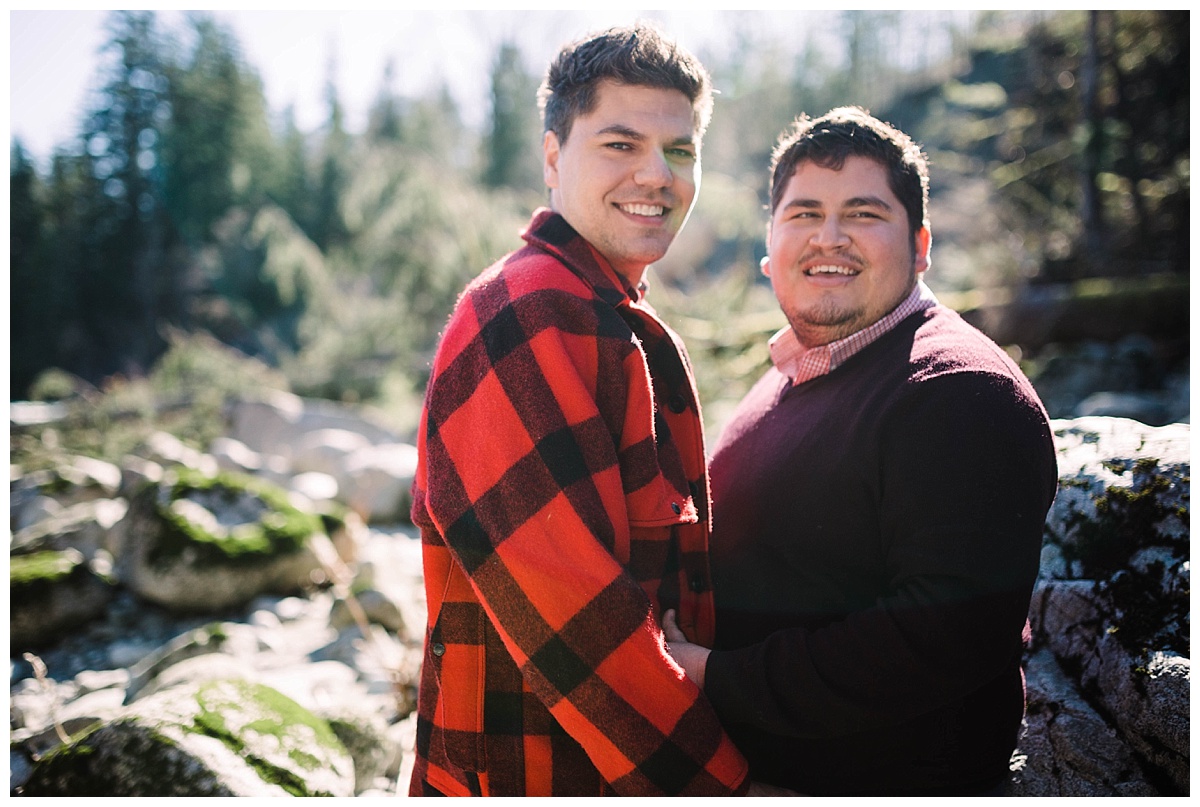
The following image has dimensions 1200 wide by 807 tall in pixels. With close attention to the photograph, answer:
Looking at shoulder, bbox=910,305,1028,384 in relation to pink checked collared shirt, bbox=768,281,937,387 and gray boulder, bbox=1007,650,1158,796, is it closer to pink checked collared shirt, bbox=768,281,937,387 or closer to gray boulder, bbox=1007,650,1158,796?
pink checked collared shirt, bbox=768,281,937,387

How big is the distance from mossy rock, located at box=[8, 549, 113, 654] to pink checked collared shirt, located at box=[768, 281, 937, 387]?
16.8ft

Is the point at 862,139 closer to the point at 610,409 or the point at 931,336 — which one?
the point at 931,336

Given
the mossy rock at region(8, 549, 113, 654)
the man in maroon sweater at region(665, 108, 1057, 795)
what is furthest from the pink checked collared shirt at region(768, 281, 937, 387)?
the mossy rock at region(8, 549, 113, 654)

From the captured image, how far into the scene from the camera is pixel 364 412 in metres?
12.1

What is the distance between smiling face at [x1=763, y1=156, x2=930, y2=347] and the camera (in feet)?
6.97

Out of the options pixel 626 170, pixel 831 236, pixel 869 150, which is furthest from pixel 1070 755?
pixel 626 170

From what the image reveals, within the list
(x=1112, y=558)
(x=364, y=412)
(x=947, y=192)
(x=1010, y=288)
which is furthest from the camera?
(x=947, y=192)

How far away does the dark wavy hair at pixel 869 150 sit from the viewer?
214 cm

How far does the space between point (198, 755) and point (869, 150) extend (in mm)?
2865

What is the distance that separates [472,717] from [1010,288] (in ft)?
38.0

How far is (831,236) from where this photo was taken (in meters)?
2.13

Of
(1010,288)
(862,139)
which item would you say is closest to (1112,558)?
(862,139)

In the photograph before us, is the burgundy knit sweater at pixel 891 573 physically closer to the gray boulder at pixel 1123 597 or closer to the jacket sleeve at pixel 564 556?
the jacket sleeve at pixel 564 556

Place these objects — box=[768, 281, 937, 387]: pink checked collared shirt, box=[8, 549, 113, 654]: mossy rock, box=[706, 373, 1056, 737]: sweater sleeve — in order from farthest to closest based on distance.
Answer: box=[8, 549, 113, 654]: mossy rock → box=[768, 281, 937, 387]: pink checked collared shirt → box=[706, 373, 1056, 737]: sweater sleeve
